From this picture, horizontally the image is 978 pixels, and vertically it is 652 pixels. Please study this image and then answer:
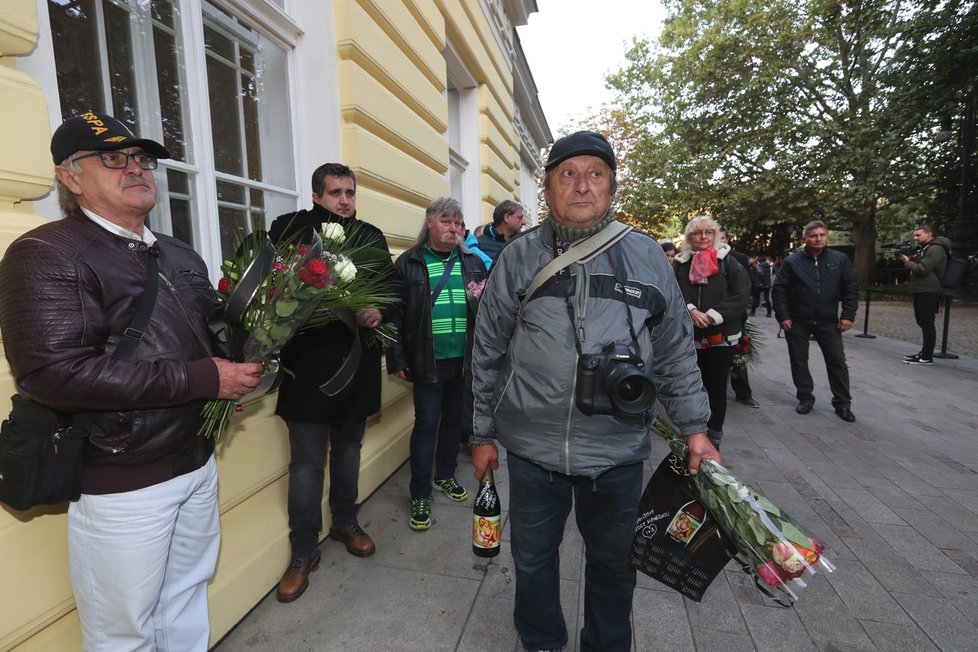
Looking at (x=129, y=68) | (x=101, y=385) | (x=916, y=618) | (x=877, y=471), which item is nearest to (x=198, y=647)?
(x=101, y=385)

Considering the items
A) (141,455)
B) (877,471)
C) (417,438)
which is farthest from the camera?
(877,471)

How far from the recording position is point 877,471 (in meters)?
4.20

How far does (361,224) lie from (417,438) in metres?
1.42

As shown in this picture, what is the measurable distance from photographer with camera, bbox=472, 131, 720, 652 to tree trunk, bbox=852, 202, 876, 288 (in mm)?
22526

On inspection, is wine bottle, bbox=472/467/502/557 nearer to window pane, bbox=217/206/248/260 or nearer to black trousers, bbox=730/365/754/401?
window pane, bbox=217/206/248/260

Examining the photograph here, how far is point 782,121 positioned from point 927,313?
13165 millimetres

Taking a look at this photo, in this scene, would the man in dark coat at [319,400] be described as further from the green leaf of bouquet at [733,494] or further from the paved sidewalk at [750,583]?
the green leaf of bouquet at [733,494]

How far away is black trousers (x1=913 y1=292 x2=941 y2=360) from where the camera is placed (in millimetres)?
7953

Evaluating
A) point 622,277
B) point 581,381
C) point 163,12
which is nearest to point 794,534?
point 581,381

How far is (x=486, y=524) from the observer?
7.23ft

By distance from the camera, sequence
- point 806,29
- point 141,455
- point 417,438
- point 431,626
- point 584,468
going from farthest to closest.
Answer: point 806,29 < point 417,438 < point 431,626 < point 584,468 < point 141,455

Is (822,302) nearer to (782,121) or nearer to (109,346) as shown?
(109,346)

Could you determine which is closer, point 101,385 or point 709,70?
point 101,385

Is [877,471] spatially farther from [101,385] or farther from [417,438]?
[101,385]
